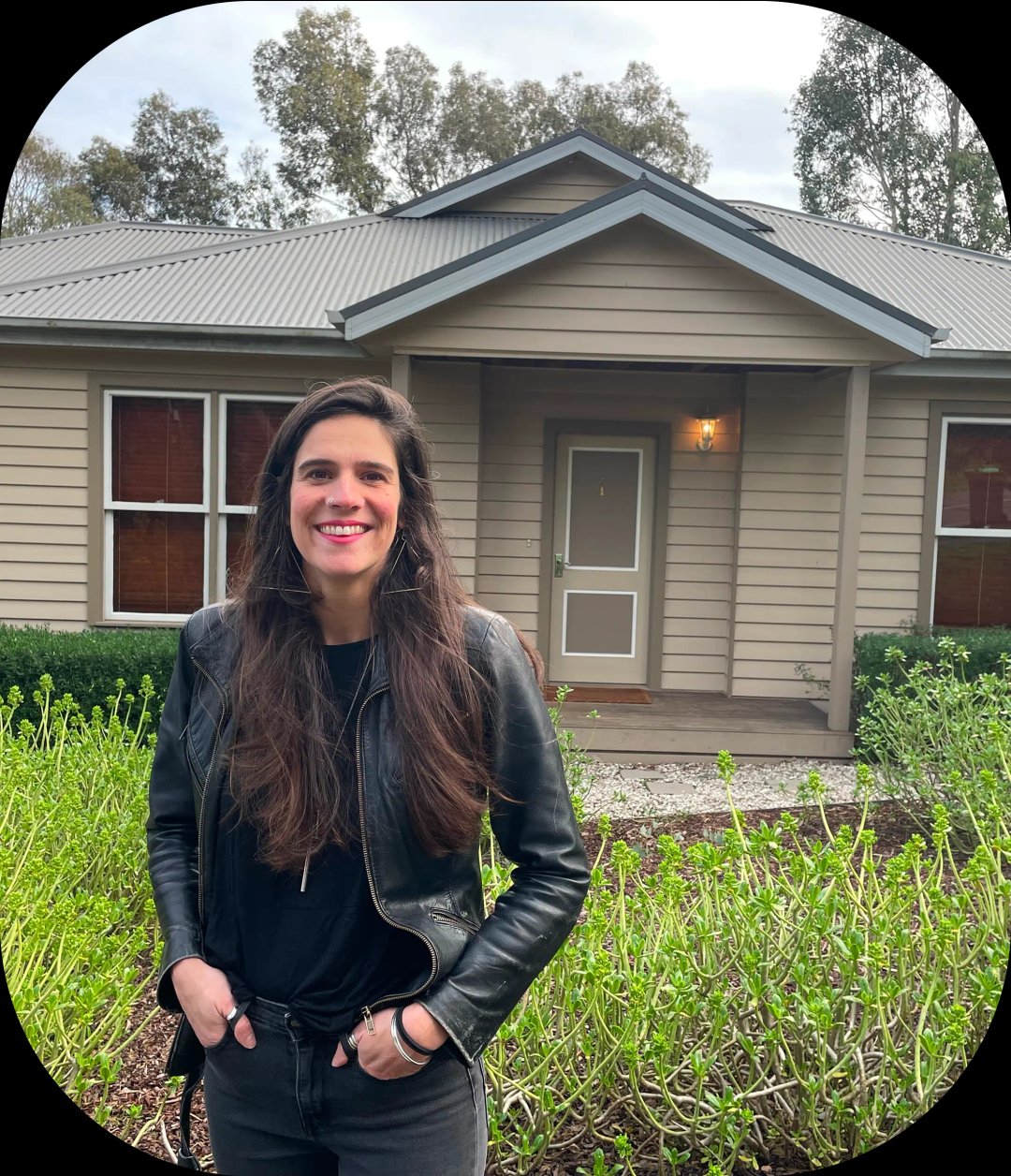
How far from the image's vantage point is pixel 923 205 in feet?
93.6

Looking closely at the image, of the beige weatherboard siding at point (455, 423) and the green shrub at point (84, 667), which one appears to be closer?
the green shrub at point (84, 667)

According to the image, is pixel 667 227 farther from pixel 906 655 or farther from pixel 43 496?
pixel 43 496

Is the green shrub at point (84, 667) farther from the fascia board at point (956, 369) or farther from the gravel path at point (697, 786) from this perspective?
the fascia board at point (956, 369)

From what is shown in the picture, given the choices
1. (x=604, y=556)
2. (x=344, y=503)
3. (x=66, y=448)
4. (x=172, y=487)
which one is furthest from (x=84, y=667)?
(x=344, y=503)

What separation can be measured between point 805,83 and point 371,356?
26754mm

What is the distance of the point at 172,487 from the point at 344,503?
7.34 m

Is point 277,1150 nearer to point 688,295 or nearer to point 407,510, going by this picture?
point 407,510

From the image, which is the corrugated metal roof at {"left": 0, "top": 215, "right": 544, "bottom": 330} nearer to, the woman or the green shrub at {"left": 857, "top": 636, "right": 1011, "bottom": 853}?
the green shrub at {"left": 857, "top": 636, "right": 1011, "bottom": 853}

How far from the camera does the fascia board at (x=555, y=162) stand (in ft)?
34.1

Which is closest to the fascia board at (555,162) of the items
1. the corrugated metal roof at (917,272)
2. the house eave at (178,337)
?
the corrugated metal roof at (917,272)

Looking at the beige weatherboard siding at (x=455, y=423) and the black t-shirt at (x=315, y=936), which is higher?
the beige weatherboard siding at (x=455, y=423)

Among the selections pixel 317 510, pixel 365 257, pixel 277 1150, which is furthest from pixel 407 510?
pixel 365 257

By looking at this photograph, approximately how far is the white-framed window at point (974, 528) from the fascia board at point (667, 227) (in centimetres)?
195

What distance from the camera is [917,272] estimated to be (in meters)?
10.8
